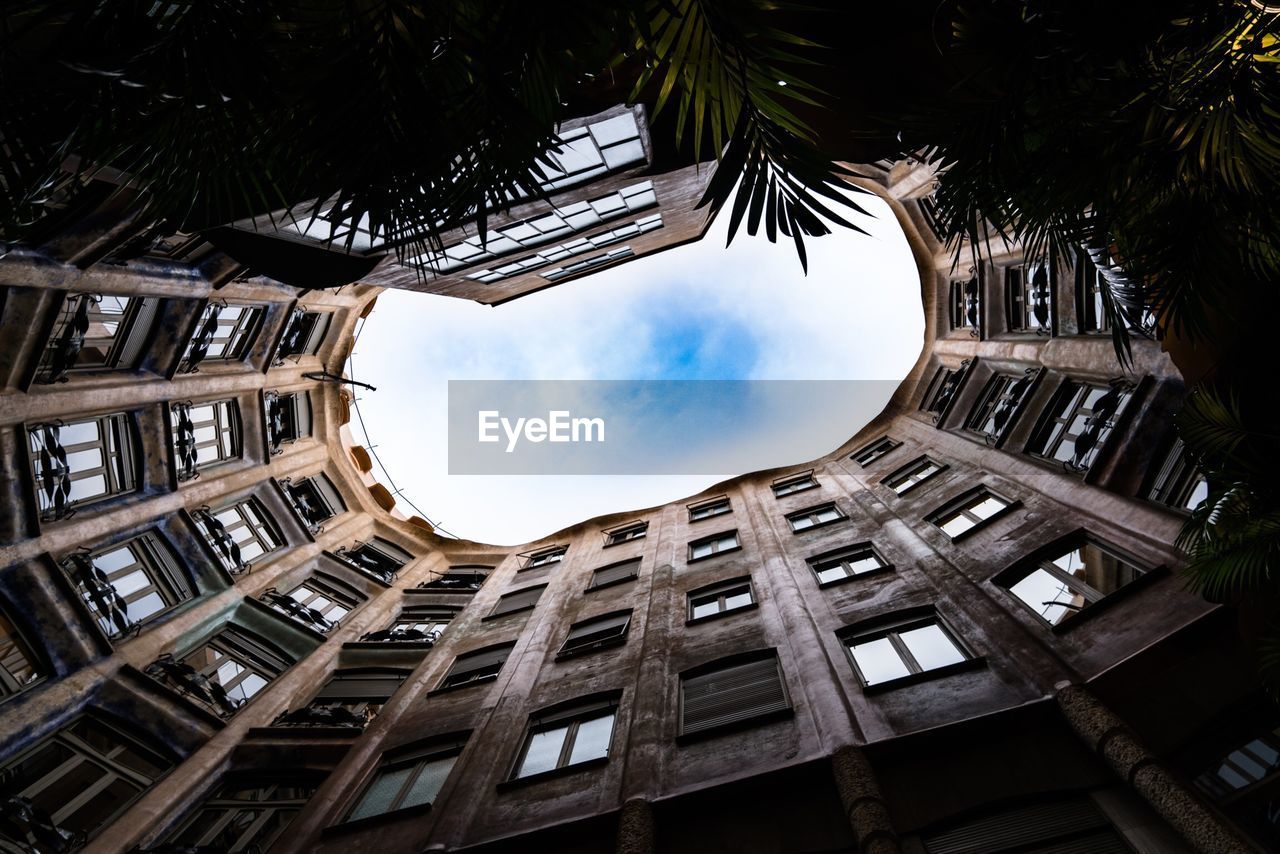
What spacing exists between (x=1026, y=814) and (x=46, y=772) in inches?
550

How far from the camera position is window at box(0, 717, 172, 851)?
9289 mm

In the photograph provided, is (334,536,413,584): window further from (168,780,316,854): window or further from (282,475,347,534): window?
(168,780,316,854): window

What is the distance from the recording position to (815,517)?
18.2 m

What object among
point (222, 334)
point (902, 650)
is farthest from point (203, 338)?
point (902, 650)

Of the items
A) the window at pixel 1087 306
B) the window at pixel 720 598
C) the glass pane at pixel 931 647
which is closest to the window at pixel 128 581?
the window at pixel 720 598

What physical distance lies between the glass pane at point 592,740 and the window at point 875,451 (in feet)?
48.0

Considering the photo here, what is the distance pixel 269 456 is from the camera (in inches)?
809

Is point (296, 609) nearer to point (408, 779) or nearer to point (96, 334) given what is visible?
point (96, 334)

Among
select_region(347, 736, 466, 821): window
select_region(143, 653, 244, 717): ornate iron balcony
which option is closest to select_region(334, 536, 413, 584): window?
select_region(143, 653, 244, 717): ornate iron balcony

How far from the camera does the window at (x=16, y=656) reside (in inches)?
453

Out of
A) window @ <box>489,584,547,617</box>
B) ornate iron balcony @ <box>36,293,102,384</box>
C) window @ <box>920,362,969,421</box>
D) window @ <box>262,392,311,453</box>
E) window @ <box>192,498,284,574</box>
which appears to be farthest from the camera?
window @ <box>262,392,311,453</box>

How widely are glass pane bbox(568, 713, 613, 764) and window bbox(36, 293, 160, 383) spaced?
12.3m

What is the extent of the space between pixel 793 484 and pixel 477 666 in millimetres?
12118

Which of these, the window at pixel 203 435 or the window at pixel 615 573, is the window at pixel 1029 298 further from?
the window at pixel 203 435
